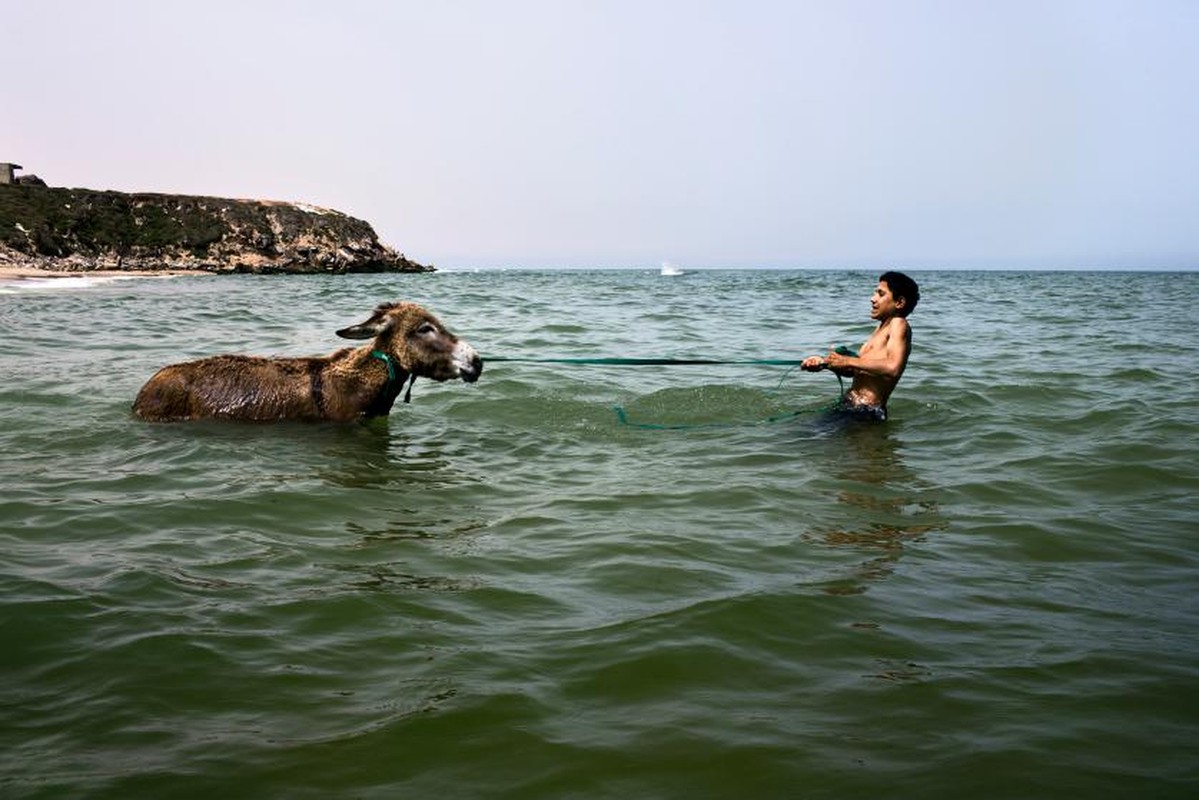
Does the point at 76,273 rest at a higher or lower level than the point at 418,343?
higher

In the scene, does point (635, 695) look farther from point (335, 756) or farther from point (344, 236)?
point (344, 236)

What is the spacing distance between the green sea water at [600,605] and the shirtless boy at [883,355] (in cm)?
54

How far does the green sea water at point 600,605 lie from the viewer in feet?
11.0

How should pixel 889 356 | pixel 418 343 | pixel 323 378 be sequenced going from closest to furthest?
pixel 418 343 → pixel 323 378 → pixel 889 356

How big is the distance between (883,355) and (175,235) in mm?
72165

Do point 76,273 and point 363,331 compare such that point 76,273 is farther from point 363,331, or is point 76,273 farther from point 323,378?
point 363,331

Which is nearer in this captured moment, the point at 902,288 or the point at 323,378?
the point at 323,378

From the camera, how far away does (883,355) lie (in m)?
10.5

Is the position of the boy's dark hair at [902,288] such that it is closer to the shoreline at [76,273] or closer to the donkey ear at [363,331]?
the donkey ear at [363,331]

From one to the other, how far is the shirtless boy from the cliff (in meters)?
59.4

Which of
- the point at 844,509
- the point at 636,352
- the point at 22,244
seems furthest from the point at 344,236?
the point at 844,509

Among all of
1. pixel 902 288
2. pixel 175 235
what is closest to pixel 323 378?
pixel 902 288

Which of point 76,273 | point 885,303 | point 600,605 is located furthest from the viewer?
point 76,273

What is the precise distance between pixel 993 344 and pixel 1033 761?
63.3 ft
